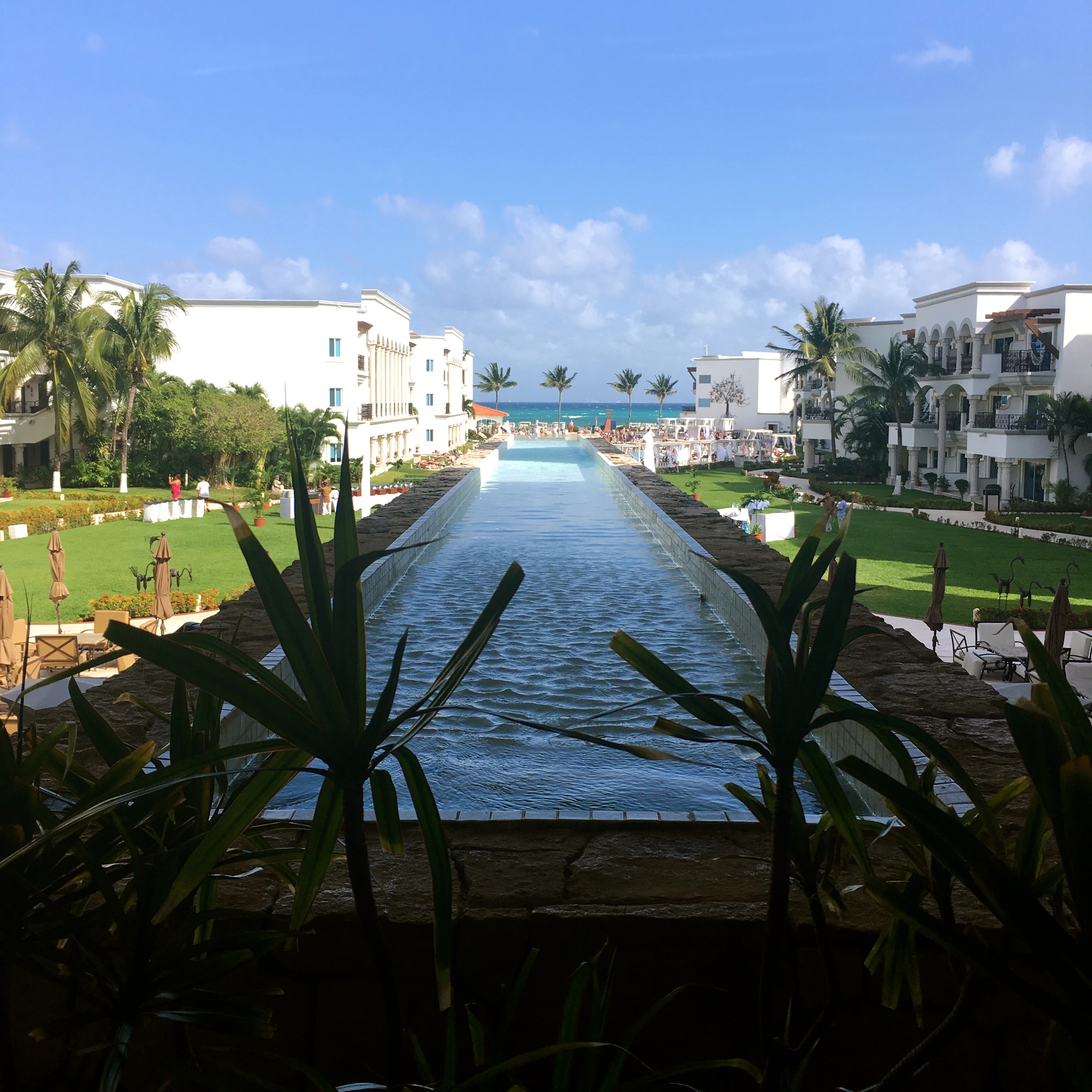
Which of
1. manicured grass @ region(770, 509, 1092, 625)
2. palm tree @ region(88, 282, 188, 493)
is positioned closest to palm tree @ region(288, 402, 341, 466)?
palm tree @ region(88, 282, 188, 493)

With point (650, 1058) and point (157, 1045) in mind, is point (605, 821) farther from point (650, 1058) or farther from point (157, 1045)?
point (157, 1045)

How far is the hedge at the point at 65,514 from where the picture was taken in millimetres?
26734

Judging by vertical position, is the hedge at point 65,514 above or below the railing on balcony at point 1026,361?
below

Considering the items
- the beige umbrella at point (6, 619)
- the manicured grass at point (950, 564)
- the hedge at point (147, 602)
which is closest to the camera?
the beige umbrella at point (6, 619)

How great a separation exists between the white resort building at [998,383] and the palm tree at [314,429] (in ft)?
75.6

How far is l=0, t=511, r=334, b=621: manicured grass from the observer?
715 inches

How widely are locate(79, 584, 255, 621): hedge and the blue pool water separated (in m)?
3.99

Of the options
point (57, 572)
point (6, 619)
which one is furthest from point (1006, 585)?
point (57, 572)

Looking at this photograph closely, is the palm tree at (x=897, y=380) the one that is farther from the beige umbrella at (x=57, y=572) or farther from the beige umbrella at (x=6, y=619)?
the beige umbrella at (x=6, y=619)

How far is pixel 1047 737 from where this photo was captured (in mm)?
1612

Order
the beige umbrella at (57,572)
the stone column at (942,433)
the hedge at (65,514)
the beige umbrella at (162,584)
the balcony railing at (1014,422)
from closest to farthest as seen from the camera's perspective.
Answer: the beige umbrella at (162,584), the beige umbrella at (57,572), the hedge at (65,514), the balcony railing at (1014,422), the stone column at (942,433)

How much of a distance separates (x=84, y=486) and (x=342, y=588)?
4050 centimetres

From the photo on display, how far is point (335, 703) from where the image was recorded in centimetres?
182

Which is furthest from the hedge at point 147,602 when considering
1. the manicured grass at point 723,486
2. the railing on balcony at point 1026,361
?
the railing on balcony at point 1026,361
